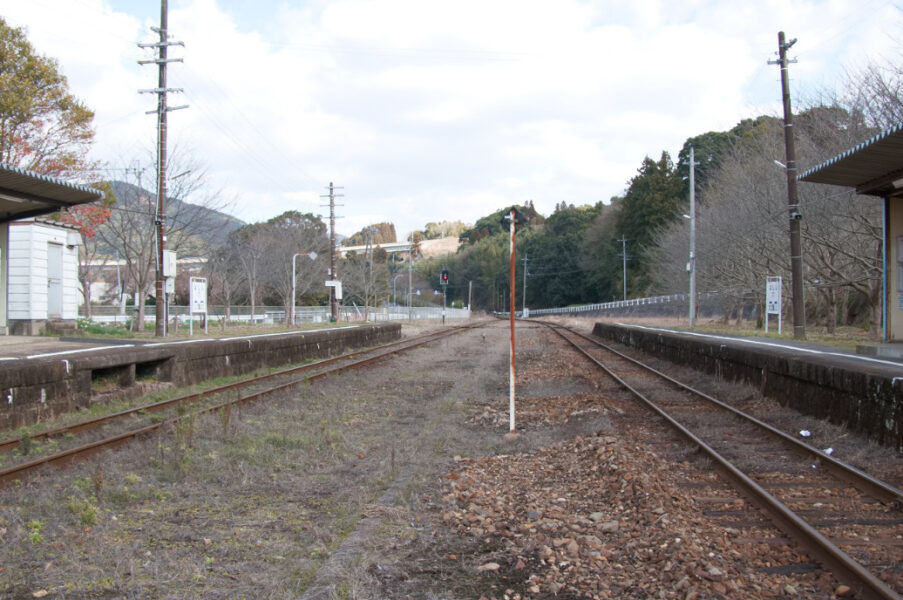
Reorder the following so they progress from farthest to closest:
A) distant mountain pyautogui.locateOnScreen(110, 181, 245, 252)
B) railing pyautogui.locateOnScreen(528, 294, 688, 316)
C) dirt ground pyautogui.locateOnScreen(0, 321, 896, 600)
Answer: railing pyautogui.locateOnScreen(528, 294, 688, 316), distant mountain pyautogui.locateOnScreen(110, 181, 245, 252), dirt ground pyautogui.locateOnScreen(0, 321, 896, 600)

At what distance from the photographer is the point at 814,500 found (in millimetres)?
5629

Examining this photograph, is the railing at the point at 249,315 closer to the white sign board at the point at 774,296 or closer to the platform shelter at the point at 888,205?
the white sign board at the point at 774,296

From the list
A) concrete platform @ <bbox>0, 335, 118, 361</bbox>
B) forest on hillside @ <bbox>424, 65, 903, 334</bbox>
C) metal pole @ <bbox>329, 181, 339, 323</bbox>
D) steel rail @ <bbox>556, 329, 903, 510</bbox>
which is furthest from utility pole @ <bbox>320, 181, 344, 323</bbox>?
steel rail @ <bbox>556, 329, 903, 510</bbox>

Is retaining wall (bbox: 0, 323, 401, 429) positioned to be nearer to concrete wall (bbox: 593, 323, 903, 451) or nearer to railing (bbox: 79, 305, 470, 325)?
concrete wall (bbox: 593, 323, 903, 451)

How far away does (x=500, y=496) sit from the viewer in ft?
18.9

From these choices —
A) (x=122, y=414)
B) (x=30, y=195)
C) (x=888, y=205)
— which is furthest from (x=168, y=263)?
(x=888, y=205)

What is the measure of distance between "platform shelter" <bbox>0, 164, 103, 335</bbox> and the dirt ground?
6.22 metres

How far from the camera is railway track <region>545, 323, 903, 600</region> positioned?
13.4ft

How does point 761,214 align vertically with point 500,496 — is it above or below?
above

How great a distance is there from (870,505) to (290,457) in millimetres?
5252

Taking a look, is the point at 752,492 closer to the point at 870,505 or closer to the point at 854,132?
the point at 870,505

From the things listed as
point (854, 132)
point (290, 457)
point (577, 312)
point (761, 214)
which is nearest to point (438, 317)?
point (577, 312)

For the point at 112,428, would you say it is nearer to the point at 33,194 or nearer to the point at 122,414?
the point at 122,414

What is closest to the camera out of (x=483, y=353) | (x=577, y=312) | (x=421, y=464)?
(x=421, y=464)
